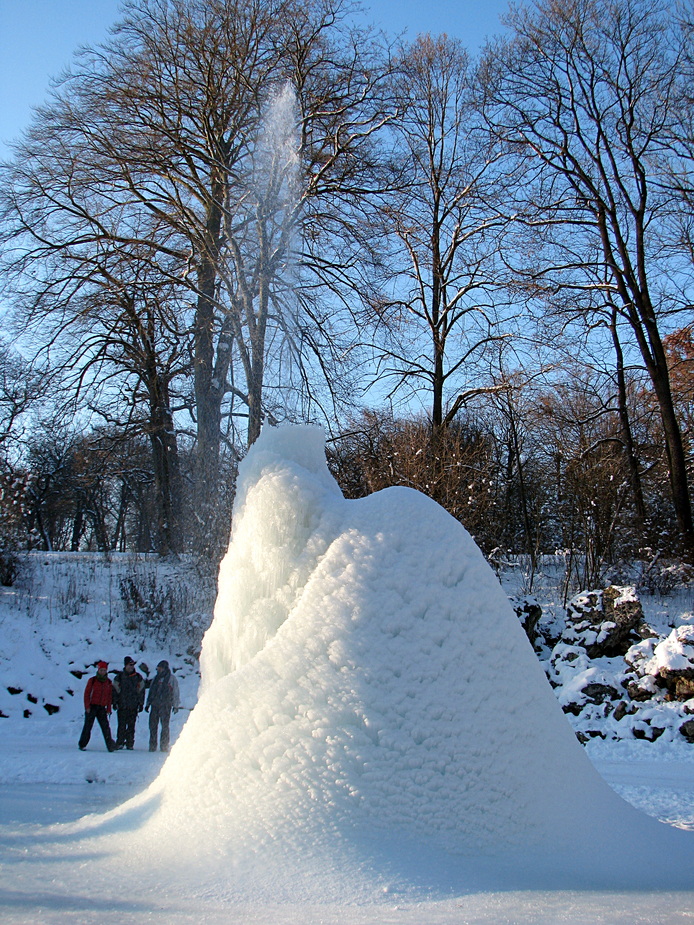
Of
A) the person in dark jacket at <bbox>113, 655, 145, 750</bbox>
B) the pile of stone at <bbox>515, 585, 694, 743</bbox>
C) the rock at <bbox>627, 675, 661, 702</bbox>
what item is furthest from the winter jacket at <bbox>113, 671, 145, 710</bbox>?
the rock at <bbox>627, 675, 661, 702</bbox>

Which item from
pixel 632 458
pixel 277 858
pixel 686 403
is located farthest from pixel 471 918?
pixel 686 403

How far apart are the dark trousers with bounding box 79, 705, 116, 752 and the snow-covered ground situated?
6.02 m

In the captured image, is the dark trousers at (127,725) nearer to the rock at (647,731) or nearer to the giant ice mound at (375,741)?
the giant ice mound at (375,741)

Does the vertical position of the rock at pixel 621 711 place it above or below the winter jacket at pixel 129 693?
below

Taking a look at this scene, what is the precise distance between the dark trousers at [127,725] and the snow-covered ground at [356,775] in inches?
250

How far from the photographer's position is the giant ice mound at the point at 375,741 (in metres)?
3.36

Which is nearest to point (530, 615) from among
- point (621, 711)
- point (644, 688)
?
Result: point (644, 688)

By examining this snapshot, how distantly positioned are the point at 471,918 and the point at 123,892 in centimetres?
151

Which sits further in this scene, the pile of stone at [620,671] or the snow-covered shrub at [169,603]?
the snow-covered shrub at [169,603]

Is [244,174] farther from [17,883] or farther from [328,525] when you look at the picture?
[17,883]

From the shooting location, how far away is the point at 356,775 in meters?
3.54

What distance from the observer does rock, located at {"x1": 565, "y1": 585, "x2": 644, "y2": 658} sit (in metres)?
13.6

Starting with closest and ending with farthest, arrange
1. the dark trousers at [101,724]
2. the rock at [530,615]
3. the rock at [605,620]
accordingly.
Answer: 1. the dark trousers at [101,724]
2. the rock at [605,620]
3. the rock at [530,615]

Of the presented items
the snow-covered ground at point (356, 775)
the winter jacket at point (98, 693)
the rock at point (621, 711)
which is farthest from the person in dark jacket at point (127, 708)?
the rock at point (621, 711)
